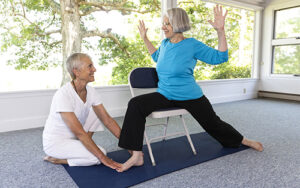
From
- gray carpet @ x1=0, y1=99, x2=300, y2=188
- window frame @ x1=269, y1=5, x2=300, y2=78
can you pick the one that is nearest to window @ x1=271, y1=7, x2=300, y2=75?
window frame @ x1=269, y1=5, x2=300, y2=78

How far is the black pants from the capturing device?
1889 millimetres

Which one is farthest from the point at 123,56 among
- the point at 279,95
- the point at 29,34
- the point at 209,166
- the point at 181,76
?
the point at 279,95

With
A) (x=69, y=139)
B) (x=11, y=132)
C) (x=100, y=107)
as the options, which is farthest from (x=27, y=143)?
(x=100, y=107)

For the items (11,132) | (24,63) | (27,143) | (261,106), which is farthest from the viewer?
(261,106)

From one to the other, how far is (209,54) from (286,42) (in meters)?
4.54

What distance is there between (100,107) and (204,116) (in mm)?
917

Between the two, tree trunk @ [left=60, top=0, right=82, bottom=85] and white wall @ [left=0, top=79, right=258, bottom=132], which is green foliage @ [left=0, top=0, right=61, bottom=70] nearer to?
tree trunk @ [left=60, top=0, right=82, bottom=85]

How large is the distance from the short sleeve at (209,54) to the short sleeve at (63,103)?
1.13m

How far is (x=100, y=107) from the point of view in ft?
6.79

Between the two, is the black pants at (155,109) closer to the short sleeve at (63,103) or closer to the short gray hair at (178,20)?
the short sleeve at (63,103)

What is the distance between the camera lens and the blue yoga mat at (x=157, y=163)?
1.71 metres

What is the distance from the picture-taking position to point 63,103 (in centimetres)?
178

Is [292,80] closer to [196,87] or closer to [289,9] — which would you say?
[289,9]

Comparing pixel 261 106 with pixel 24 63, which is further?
pixel 261 106
